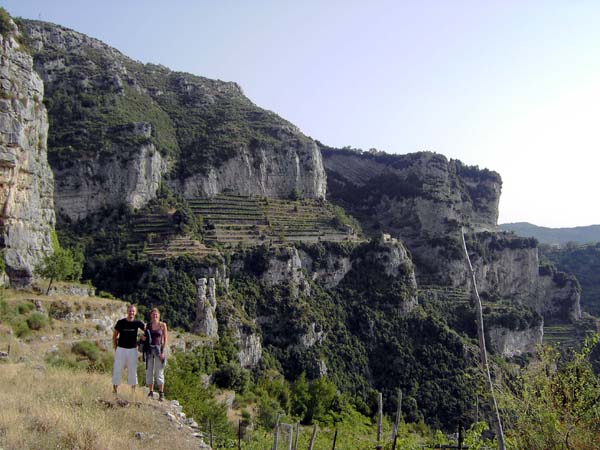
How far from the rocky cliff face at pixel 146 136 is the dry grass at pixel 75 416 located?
47963 mm

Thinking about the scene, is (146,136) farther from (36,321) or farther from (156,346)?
(156,346)

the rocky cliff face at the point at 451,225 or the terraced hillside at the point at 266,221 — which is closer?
the terraced hillside at the point at 266,221

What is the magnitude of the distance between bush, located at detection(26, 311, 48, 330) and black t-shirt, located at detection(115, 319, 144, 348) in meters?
14.6

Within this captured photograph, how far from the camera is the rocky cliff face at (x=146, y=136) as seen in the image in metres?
55.9

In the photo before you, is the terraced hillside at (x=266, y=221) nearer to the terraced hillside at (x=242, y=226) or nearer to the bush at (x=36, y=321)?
→ the terraced hillside at (x=242, y=226)

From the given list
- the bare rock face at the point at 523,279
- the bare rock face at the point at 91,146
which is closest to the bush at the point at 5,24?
the bare rock face at the point at 91,146

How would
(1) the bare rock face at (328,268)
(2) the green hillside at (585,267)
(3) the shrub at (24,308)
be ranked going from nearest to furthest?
(3) the shrub at (24,308) → (1) the bare rock face at (328,268) → (2) the green hillside at (585,267)

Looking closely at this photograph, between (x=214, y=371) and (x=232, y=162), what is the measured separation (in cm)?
4027

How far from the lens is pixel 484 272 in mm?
80438

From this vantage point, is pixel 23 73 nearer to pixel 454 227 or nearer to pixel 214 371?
pixel 214 371

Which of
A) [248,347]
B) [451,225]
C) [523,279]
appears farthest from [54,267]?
[523,279]

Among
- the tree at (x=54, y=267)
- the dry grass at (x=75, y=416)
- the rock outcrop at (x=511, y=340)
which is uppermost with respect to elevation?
the tree at (x=54, y=267)

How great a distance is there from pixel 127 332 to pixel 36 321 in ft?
49.4

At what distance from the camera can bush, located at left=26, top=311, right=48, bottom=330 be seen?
21.9m
